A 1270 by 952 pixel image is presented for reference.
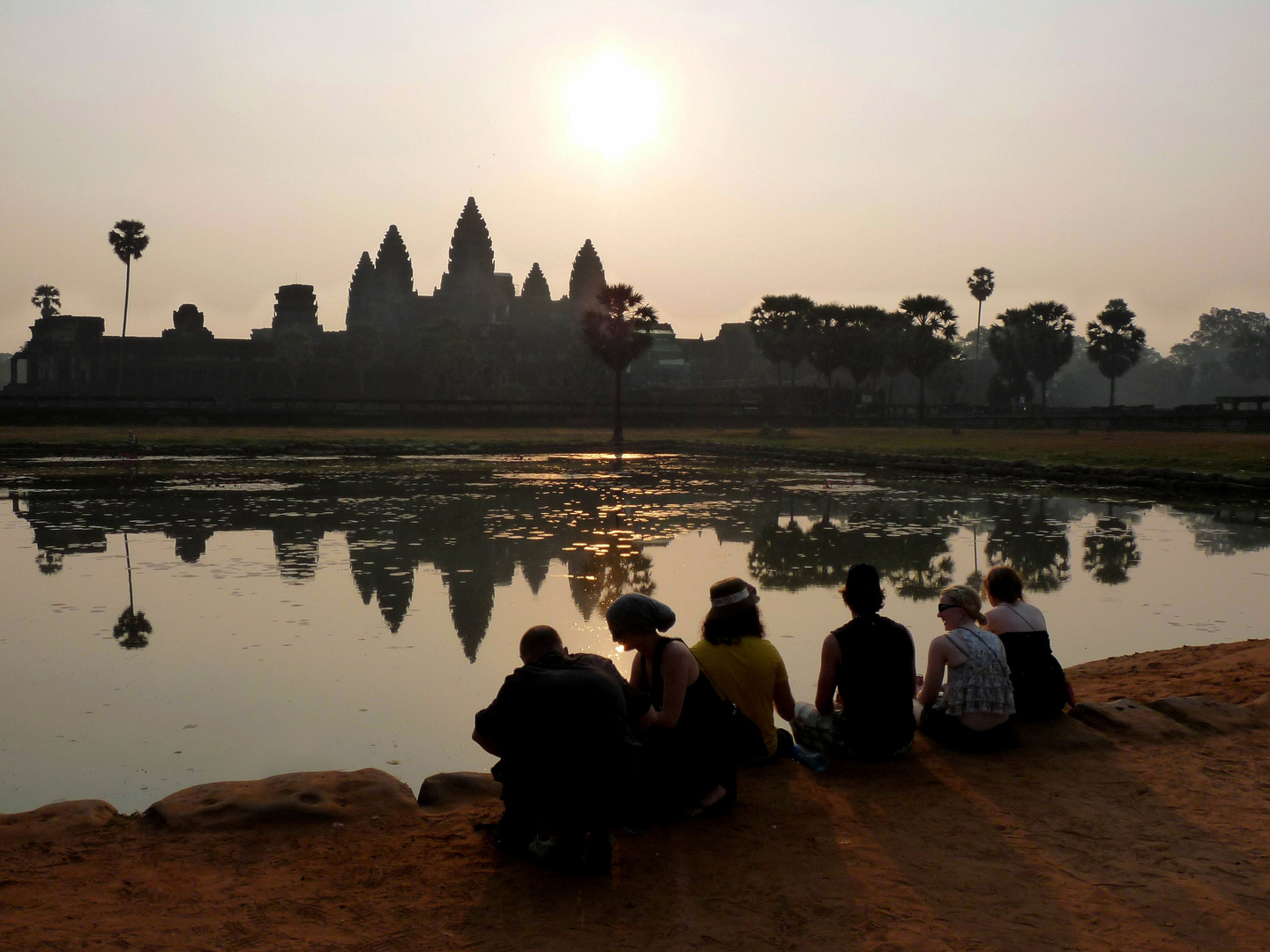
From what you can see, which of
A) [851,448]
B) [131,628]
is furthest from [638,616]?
[851,448]

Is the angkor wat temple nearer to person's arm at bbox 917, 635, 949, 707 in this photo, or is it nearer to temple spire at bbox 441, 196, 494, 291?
temple spire at bbox 441, 196, 494, 291

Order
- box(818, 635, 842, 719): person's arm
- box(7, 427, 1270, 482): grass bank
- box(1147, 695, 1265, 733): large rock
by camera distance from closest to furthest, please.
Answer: box(818, 635, 842, 719): person's arm → box(1147, 695, 1265, 733): large rock → box(7, 427, 1270, 482): grass bank

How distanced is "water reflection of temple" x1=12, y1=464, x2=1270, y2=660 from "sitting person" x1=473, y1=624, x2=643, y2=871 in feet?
11.5

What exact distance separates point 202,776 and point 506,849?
186 centimetres

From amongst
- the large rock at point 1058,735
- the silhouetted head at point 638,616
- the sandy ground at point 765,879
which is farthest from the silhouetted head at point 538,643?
the large rock at point 1058,735

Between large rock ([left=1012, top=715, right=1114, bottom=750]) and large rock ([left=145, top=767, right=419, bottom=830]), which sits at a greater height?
large rock ([left=1012, top=715, right=1114, bottom=750])

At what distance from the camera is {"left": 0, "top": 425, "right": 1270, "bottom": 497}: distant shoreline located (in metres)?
23.5

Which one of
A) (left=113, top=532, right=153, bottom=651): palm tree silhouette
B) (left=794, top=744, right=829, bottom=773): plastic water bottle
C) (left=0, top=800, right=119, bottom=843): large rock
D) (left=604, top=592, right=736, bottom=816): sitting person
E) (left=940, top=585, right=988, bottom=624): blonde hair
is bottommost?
(left=113, top=532, right=153, bottom=651): palm tree silhouette

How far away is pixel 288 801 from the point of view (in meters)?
4.42

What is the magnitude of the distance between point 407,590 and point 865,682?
18.8 ft

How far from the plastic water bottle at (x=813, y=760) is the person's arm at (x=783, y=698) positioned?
0.20m

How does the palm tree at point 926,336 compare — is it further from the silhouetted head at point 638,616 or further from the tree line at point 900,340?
the silhouetted head at point 638,616

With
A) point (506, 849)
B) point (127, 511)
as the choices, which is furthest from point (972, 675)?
point (127, 511)

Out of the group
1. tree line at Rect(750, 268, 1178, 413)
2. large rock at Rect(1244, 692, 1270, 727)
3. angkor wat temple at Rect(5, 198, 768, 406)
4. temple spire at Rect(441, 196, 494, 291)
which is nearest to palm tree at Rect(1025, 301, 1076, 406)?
tree line at Rect(750, 268, 1178, 413)
